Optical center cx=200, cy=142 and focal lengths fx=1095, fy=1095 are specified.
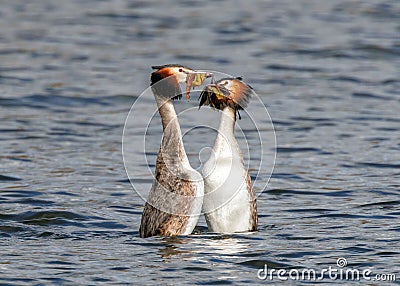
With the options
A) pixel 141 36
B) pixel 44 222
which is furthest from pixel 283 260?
pixel 141 36

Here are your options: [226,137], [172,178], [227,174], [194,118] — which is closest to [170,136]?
[172,178]

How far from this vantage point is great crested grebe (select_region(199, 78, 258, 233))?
10.9 meters

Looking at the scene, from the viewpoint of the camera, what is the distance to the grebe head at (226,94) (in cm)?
1110

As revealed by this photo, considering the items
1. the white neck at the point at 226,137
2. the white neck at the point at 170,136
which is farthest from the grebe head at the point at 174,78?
the white neck at the point at 226,137

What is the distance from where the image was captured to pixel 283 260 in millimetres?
10656

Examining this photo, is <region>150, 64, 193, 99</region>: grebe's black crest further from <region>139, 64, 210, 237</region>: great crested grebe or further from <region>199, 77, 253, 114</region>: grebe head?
<region>199, 77, 253, 114</region>: grebe head

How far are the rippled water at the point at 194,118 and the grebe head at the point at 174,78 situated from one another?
1.52 m

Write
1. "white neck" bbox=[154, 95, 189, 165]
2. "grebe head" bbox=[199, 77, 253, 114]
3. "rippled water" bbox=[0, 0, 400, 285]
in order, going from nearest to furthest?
"rippled water" bbox=[0, 0, 400, 285], "white neck" bbox=[154, 95, 189, 165], "grebe head" bbox=[199, 77, 253, 114]

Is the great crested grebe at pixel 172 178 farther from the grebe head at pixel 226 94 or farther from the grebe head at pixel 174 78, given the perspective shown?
the grebe head at pixel 226 94

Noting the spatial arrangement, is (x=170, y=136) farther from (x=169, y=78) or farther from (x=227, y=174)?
(x=227, y=174)

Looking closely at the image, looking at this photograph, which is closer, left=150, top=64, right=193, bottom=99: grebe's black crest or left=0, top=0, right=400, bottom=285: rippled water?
left=0, top=0, right=400, bottom=285: rippled water

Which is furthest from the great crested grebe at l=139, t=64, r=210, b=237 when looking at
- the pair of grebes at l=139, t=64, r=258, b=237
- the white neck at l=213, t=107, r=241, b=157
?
the white neck at l=213, t=107, r=241, b=157

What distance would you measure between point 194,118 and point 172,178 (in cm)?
726

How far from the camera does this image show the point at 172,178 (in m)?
10.8
